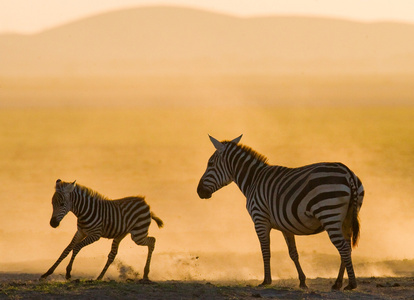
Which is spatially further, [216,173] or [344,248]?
[216,173]

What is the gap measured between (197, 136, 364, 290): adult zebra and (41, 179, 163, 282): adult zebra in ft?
5.88

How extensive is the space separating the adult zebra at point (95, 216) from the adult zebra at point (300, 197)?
1.79 metres

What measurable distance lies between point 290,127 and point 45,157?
28.0 meters

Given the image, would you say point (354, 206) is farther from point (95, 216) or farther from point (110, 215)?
point (95, 216)

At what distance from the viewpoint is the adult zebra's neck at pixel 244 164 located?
1458 cm

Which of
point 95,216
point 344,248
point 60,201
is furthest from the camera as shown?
point 95,216

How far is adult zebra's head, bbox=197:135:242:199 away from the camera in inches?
589

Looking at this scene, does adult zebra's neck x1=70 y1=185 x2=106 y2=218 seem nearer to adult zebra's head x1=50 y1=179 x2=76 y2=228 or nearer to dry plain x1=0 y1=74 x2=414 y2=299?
adult zebra's head x1=50 y1=179 x2=76 y2=228

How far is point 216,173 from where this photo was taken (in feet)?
49.7

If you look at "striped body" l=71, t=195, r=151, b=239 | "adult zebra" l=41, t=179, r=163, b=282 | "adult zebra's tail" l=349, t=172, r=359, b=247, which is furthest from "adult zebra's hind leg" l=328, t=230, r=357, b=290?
"striped body" l=71, t=195, r=151, b=239

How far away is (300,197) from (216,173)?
8.01ft

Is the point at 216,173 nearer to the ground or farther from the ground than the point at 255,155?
nearer to the ground

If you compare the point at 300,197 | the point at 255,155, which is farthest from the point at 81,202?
the point at 300,197

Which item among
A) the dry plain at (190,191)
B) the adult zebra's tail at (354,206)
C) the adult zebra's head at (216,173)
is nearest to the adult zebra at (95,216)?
the dry plain at (190,191)
